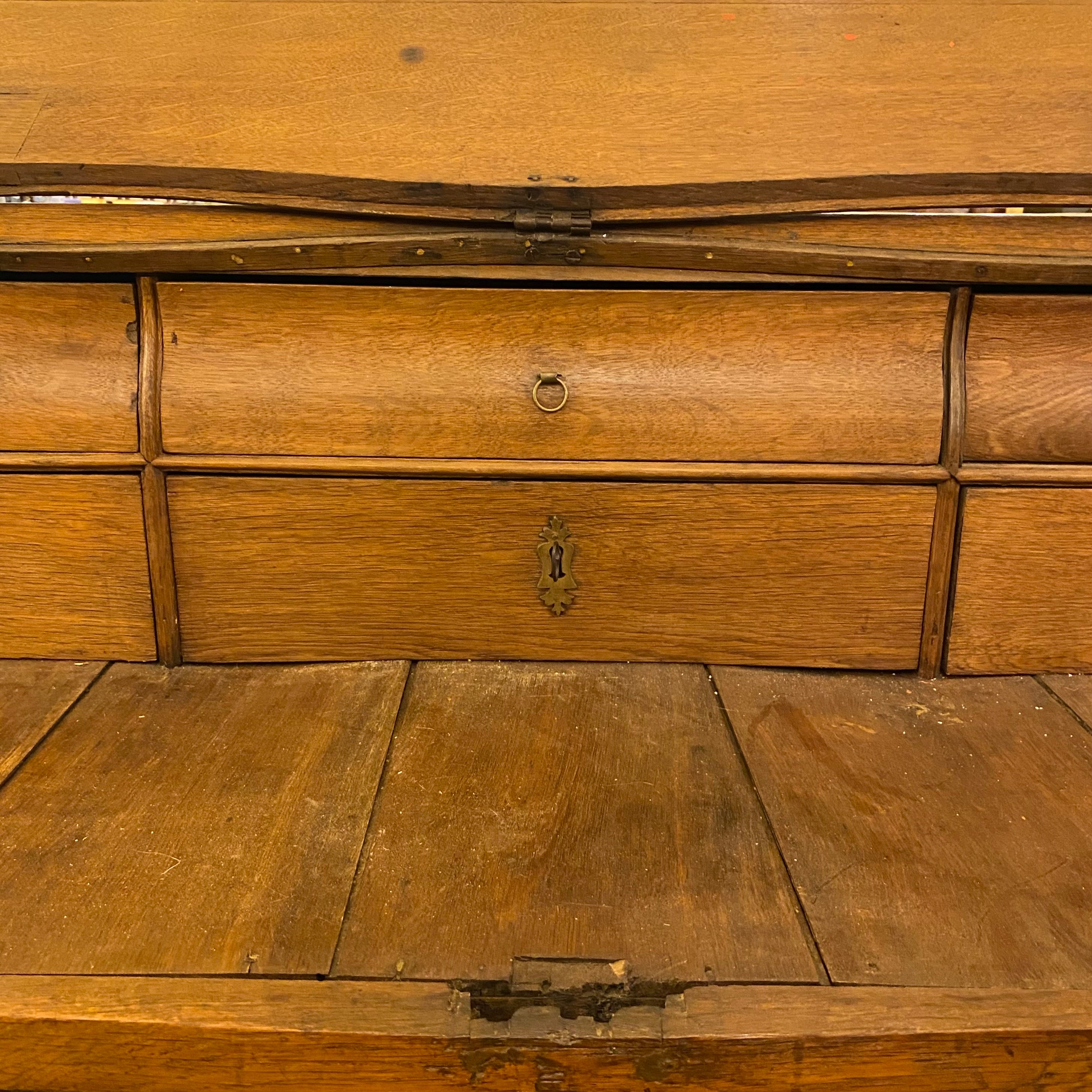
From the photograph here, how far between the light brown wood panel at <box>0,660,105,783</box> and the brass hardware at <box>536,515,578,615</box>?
62 cm

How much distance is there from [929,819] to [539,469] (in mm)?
605

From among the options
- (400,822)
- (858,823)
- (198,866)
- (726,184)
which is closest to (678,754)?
(858,823)

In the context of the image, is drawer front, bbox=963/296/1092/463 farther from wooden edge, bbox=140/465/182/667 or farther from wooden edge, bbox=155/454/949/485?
wooden edge, bbox=140/465/182/667

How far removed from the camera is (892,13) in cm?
130

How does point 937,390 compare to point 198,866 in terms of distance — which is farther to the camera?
point 937,390

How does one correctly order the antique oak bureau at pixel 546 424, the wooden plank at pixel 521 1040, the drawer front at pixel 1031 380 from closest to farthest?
the wooden plank at pixel 521 1040 < the antique oak bureau at pixel 546 424 < the drawer front at pixel 1031 380

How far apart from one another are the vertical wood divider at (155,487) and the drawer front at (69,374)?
21 millimetres

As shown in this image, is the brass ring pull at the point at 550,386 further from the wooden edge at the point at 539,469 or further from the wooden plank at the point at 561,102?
the wooden plank at the point at 561,102

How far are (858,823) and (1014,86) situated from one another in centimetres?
97

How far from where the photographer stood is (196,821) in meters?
0.96

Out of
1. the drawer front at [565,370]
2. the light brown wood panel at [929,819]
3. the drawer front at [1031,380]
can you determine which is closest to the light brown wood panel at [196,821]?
the drawer front at [565,370]

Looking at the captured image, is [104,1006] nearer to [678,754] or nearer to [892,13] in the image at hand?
[678,754]

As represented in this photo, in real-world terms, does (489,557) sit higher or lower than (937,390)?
lower

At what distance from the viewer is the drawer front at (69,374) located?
1.18m
